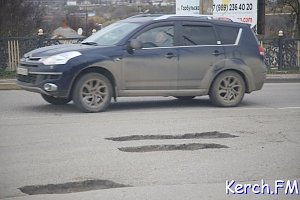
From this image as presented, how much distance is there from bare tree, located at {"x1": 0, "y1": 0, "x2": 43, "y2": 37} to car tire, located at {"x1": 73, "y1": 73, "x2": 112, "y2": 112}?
20.6 m

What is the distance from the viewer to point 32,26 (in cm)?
3453

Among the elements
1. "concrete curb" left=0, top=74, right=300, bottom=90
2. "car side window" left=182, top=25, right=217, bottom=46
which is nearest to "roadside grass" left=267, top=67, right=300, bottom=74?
"concrete curb" left=0, top=74, right=300, bottom=90

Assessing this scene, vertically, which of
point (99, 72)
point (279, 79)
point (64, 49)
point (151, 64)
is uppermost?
point (64, 49)

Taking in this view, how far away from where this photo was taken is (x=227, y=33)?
10984 millimetres

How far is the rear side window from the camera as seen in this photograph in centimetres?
1090

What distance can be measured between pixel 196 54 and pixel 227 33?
0.91 metres

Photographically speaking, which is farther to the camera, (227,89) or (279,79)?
(279,79)

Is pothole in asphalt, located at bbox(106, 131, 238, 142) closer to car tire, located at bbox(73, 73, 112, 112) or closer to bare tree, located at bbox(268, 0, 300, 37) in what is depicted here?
car tire, located at bbox(73, 73, 112, 112)

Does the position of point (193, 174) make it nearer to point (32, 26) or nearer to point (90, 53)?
point (90, 53)

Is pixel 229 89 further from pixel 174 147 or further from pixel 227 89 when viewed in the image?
pixel 174 147

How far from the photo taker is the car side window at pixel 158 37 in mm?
10227

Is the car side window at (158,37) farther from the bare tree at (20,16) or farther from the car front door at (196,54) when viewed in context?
the bare tree at (20,16)

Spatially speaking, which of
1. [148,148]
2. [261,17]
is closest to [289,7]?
[261,17]

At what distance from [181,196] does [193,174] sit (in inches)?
30.4
